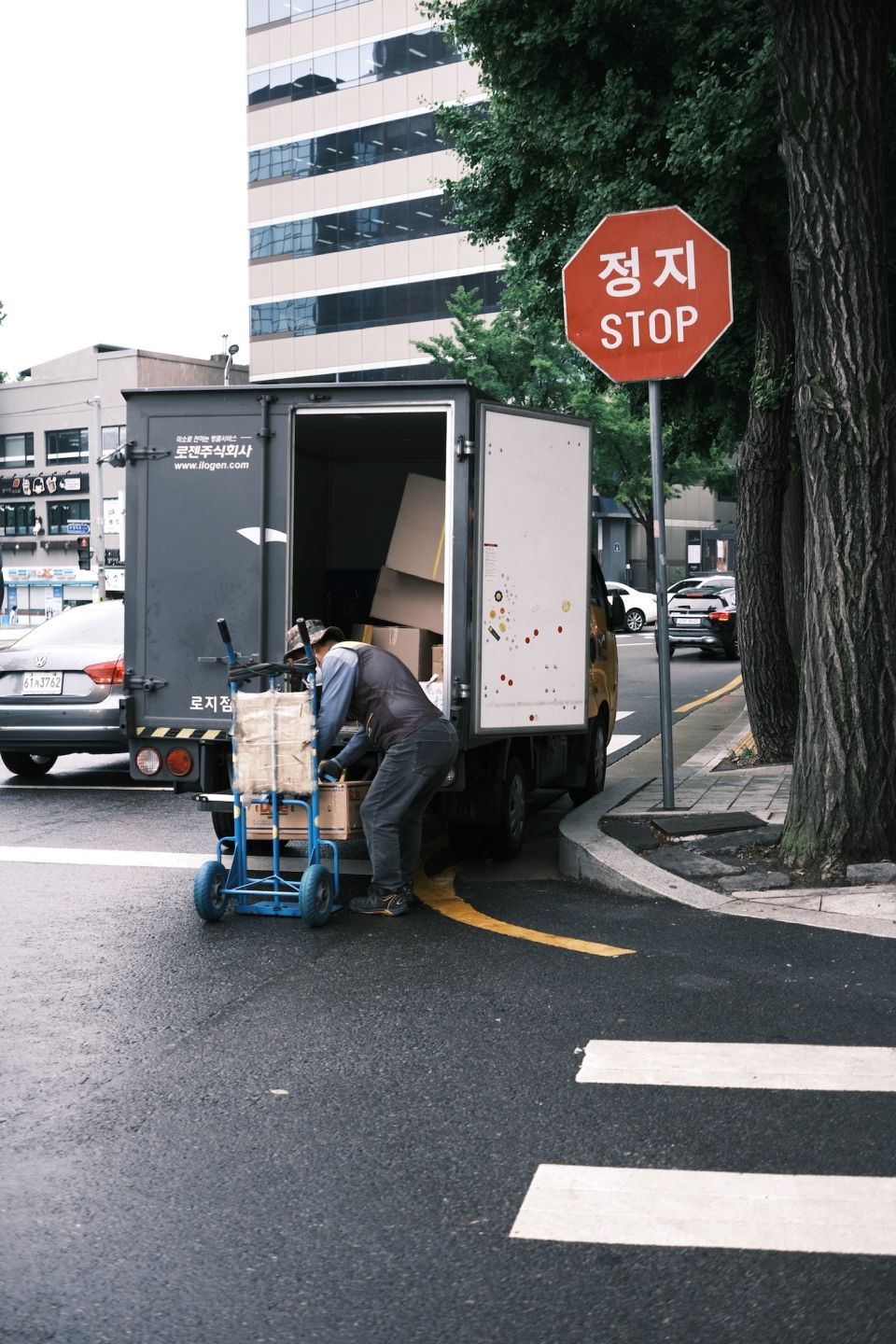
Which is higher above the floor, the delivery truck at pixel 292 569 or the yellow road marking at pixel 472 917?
the delivery truck at pixel 292 569

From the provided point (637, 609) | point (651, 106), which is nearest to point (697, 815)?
point (651, 106)

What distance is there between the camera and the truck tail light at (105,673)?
11.9m

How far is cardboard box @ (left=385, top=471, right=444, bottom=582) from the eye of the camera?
9742 mm

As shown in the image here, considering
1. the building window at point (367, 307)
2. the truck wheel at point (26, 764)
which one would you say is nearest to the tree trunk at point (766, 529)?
the truck wheel at point (26, 764)

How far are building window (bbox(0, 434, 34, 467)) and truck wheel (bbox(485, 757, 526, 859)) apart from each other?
→ 66604 millimetres

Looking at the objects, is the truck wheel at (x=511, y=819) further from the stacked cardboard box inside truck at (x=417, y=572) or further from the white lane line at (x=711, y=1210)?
the white lane line at (x=711, y=1210)

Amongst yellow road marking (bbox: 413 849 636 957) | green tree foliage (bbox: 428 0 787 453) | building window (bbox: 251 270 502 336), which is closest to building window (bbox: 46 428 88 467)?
building window (bbox: 251 270 502 336)

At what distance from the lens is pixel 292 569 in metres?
8.42

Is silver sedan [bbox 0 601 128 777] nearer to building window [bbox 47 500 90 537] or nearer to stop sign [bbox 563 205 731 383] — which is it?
stop sign [bbox 563 205 731 383]

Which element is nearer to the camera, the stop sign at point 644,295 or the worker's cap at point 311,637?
the worker's cap at point 311,637

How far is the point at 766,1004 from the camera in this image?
5617 mm

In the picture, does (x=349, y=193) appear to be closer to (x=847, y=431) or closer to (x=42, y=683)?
(x=42, y=683)

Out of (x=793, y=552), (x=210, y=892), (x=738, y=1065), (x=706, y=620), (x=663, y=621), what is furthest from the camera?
(x=706, y=620)

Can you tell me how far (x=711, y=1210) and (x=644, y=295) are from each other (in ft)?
22.0
